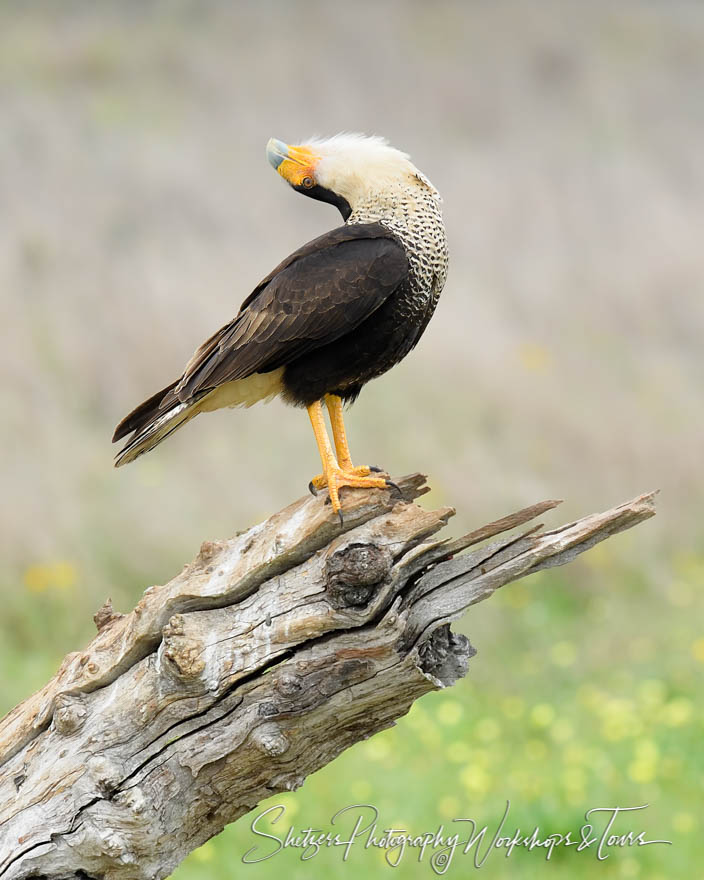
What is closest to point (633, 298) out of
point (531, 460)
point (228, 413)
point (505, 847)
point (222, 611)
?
point (531, 460)

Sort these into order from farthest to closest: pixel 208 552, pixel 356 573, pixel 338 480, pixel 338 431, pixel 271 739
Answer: pixel 338 431
pixel 208 552
pixel 338 480
pixel 271 739
pixel 356 573

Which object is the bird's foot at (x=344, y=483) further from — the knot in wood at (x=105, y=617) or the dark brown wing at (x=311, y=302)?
the knot in wood at (x=105, y=617)

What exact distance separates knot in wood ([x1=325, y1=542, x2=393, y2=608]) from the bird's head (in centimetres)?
130

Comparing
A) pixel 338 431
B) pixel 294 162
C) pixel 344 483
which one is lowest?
pixel 344 483

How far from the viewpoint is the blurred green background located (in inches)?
227

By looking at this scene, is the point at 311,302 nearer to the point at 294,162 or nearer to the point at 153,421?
the point at 294,162

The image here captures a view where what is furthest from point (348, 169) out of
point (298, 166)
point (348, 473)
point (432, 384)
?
point (432, 384)

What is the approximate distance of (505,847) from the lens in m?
4.91

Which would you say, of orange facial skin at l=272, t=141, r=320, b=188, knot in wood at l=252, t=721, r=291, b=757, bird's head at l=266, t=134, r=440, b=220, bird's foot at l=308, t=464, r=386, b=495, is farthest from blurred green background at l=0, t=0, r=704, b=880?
orange facial skin at l=272, t=141, r=320, b=188

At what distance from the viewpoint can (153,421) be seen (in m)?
3.71

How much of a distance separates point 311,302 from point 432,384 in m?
5.90

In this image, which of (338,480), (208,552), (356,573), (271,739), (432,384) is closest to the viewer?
(356,573)

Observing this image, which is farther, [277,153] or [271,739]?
[277,153]

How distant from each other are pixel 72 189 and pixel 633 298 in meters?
6.90
